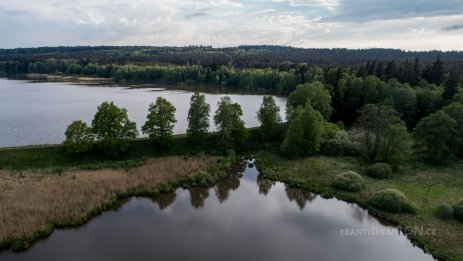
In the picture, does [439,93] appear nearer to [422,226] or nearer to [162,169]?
[422,226]

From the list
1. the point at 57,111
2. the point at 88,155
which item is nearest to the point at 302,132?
the point at 88,155

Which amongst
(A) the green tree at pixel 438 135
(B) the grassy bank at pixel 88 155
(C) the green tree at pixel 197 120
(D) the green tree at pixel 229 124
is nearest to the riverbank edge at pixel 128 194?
(D) the green tree at pixel 229 124

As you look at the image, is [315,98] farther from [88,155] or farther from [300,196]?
[88,155]

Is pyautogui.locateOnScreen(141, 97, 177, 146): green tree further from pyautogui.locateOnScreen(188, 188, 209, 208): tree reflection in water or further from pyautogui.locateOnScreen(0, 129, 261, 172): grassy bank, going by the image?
pyautogui.locateOnScreen(188, 188, 209, 208): tree reflection in water

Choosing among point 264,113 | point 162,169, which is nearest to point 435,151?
point 264,113

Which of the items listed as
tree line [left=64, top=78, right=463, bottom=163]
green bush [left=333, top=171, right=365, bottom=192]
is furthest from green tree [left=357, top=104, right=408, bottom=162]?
green bush [left=333, top=171, right=365, bottom=192]
